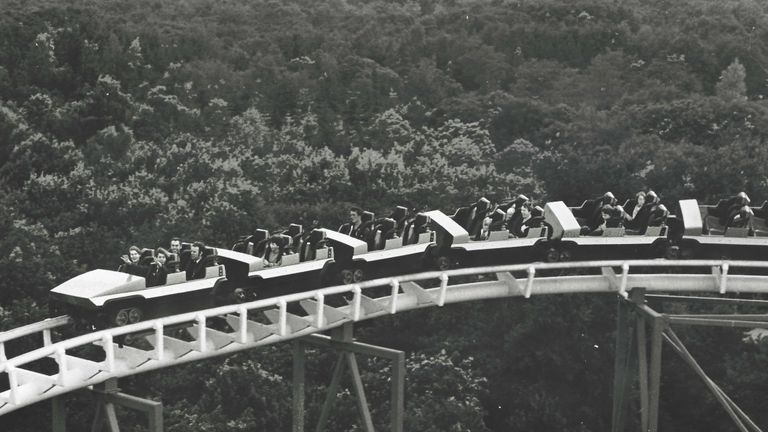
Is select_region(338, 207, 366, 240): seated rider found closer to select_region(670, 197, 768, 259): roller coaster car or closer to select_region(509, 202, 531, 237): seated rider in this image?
select_region(509, 202, 531, 237): seated rider

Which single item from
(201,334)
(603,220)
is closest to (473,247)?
(603,220)

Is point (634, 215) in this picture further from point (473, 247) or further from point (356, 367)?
point (356, 367)

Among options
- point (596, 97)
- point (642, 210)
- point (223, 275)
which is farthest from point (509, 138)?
point (223, 275)

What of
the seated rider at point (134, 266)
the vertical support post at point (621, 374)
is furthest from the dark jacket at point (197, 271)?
the vertical support post at point (621, 374)

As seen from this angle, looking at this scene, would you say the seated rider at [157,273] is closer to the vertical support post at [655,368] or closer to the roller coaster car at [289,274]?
the roller coaster car at [289,274]

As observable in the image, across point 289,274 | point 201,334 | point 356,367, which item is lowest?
point 356,367

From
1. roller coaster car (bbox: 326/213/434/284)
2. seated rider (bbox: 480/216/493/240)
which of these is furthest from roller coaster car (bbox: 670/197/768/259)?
roller coaster car (bbox: 326/213/434/284)
